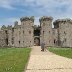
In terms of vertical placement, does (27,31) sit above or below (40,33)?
above

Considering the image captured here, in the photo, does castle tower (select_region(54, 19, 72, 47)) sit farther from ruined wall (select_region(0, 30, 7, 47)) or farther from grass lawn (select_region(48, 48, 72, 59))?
grass lawn (select_region(48, 48, 72, 59))

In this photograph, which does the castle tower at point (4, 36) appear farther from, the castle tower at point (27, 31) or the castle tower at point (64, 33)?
the castle tower at point (64, 33)

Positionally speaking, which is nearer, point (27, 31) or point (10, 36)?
point (27, 31)

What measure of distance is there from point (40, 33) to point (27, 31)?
4832mm

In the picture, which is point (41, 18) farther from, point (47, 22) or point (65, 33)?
point (65, 33)

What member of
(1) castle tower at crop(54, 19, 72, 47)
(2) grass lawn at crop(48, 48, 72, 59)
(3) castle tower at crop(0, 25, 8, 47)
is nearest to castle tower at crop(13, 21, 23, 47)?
(3) castle tower at crop(0, 25, 8, 47)

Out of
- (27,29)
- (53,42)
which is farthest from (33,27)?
(53,42)

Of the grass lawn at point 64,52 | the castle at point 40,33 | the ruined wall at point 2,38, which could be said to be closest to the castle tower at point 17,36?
the castle at point 40,33

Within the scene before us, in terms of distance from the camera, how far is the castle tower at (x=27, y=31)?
94.8 meters

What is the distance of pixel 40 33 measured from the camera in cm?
9656

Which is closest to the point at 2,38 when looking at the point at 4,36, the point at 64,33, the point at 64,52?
the point at 4,36

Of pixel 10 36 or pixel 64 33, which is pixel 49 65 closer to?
pixel 64 33

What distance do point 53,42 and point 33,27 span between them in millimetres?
9147

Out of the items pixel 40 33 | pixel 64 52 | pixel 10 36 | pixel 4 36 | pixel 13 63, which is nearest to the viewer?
pixel 13 63
